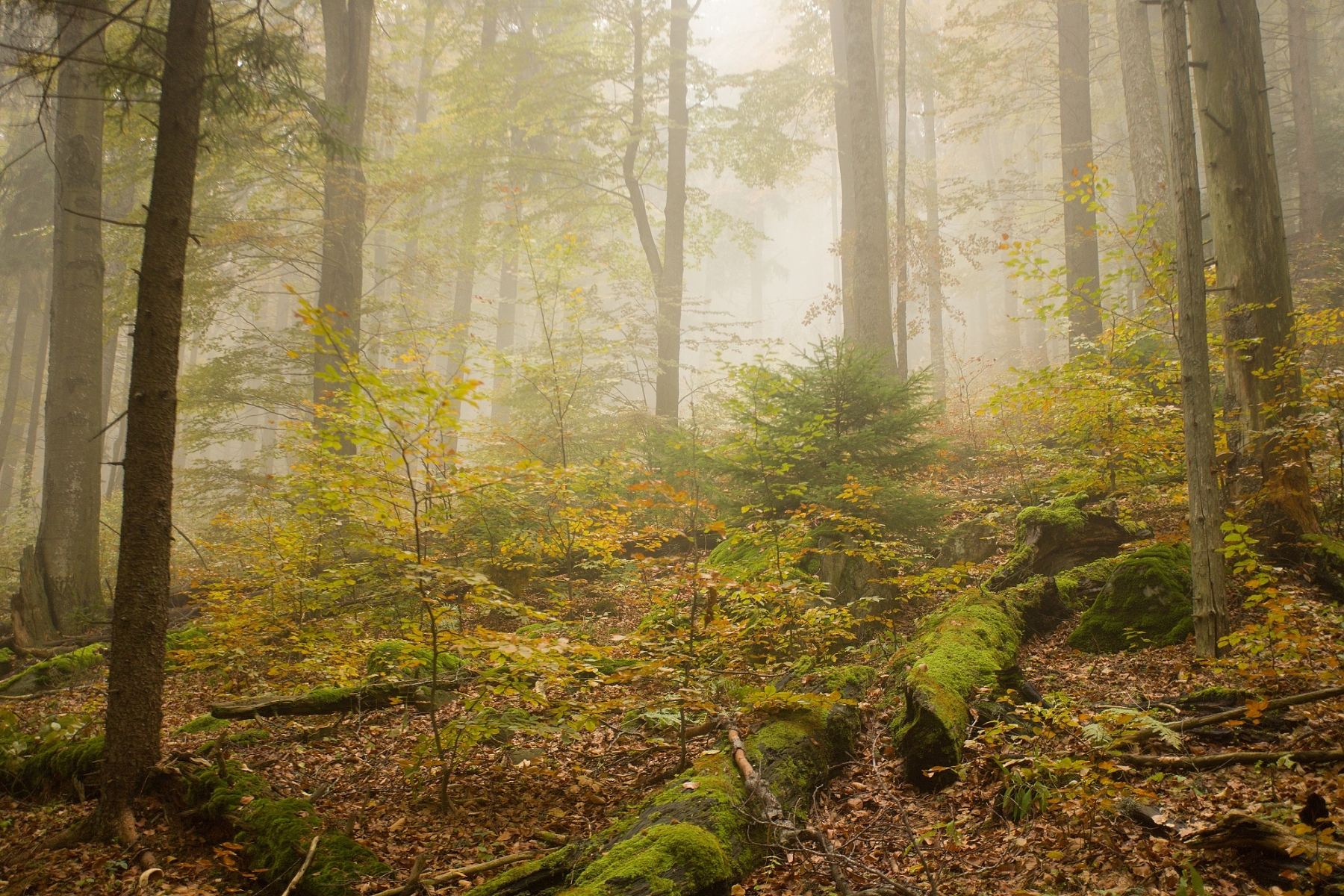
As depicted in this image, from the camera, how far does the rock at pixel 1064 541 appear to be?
21.6 feet

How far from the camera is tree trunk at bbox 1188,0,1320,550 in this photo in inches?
223

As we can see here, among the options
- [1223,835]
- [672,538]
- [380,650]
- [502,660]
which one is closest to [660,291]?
[672,538]

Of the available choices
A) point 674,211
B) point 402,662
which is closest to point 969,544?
point 402,662

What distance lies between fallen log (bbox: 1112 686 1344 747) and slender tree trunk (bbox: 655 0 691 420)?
11.5 m

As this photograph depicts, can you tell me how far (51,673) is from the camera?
23.5 feet

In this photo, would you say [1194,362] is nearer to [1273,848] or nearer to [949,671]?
[949,671]

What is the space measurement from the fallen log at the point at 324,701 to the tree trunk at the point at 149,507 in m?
0.91

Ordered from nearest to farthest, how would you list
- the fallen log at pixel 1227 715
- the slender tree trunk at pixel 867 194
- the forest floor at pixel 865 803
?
the forest floor at pixel 865 803, the fallen log at pixel 1227 715, the slender tree trunk at pixel 867 194

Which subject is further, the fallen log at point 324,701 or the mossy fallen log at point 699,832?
the fallen log at point 324,701

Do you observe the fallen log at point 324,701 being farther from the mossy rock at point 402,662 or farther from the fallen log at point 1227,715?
the fallen log at point 1227,715

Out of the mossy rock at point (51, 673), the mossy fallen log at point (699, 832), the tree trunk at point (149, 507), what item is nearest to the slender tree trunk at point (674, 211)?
the mossy rock at point (51, 673)

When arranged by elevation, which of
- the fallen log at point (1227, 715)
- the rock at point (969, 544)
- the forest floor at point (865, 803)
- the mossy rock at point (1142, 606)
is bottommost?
the forest floor at point (865, 803)

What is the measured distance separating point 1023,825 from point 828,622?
86.6 inches

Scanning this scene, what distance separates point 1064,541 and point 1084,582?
549 mm
